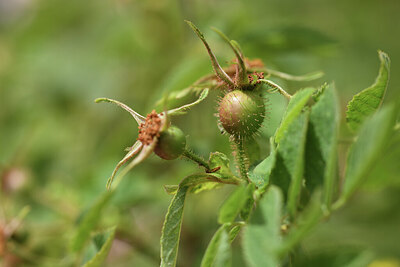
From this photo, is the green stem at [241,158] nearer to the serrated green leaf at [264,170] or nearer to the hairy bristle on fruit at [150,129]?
the serrated green leaf at [264,170]

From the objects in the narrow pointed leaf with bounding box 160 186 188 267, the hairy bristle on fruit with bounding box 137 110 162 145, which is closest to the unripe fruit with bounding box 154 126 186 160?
the hairy bristle on fruit with bounding box 137 110 162 145

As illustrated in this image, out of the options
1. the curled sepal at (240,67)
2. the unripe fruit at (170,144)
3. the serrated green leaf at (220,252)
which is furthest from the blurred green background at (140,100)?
the unripe fruit at (170,144)

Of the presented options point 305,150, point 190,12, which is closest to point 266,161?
point 305,150

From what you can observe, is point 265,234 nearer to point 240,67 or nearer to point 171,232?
point 171,232

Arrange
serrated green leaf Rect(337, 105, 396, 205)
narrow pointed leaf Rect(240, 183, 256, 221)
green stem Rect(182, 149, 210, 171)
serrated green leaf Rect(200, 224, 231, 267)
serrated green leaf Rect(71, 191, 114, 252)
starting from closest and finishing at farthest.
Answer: serrated green leaf Rect(337, 105, 396, 205), serrated green leaf Rect(200, 224, 231, 267), narrow pointed leaf Rect(240, 183, 256, 221), green stem Rect(182, 149, 210, 171), serrated green leaf Rect(71, 191, 114, 252)

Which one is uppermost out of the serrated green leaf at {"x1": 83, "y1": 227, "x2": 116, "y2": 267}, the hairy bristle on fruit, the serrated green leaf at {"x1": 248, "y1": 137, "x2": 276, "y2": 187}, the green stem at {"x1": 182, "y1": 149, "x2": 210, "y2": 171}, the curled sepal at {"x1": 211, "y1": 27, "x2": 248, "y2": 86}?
the curled sepal at {"x1": 211, "y1": 27, "x2": 248, "y2": 86}

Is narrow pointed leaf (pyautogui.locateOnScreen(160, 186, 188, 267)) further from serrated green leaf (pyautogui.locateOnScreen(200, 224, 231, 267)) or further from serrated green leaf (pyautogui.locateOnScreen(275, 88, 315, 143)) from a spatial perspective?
serrated green leaf (pyautogui.locateOnScreen(275, 88, 315, 143))

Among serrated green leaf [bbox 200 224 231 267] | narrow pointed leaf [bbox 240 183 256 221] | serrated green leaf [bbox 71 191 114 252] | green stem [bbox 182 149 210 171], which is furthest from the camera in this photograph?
serrated green leaf [bbox 71 191 114 252]
